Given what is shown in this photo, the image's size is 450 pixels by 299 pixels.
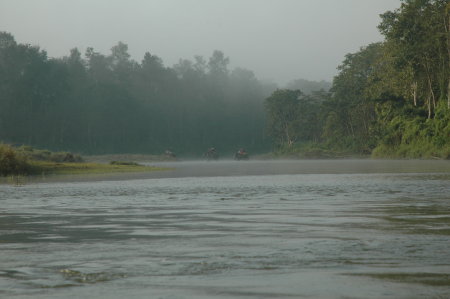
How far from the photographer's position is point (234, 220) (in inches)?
503

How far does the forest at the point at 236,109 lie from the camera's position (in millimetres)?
76875

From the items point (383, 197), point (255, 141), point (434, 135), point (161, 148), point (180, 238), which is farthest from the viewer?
point (255, 141)

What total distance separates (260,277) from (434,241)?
3198mm

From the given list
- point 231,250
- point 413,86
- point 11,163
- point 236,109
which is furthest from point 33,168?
point 236,109

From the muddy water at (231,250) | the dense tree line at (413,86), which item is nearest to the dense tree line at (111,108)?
the dense tree line at (413,86)

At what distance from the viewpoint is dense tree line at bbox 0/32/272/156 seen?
13400 cm

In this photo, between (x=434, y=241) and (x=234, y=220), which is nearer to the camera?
(x=434, y=241)

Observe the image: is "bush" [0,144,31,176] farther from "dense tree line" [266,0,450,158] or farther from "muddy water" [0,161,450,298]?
"dense tree line" [266,0,450,158]

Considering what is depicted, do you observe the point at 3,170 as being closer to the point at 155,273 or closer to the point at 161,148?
the point at 155,273

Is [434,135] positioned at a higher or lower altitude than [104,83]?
lower

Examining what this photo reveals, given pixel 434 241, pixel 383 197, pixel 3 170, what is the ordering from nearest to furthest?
pixel 434 241 < pixel 383 197 < pixel 3 170

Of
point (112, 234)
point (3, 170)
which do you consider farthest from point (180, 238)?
point (3, 170)

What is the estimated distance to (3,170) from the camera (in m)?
38.5

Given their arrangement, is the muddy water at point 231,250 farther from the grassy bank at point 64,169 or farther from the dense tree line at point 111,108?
the dense tree line at point 111,108
